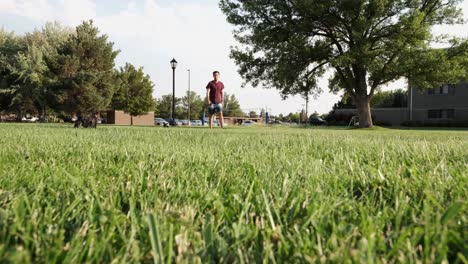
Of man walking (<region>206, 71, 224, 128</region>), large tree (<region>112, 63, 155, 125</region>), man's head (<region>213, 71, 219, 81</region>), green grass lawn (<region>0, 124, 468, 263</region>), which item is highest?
large tree (<region>112, 63, 155, 125</region>)

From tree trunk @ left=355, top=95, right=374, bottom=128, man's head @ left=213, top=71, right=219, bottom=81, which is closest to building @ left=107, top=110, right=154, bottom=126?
tree trunk @ left=355, top=95, right=374, bottom=128

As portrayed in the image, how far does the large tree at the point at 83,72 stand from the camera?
35.1m

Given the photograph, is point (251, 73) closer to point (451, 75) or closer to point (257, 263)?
point (451, 75)

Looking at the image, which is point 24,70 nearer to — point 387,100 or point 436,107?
point 436,107

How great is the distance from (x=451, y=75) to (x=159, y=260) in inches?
1216

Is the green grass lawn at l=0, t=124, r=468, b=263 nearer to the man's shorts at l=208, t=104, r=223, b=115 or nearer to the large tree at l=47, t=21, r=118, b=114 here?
the man's shorts at l=208, t=104, r=223, b=115

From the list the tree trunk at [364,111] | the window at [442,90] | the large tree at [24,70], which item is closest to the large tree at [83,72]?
the large tree at [24,70]

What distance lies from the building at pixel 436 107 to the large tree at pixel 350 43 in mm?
19367

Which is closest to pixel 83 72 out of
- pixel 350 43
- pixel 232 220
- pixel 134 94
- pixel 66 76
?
pixel 66 76

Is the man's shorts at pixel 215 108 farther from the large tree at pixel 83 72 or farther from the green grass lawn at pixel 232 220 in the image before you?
the large tree at pixel 83 72

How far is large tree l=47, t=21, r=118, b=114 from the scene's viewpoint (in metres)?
35.1

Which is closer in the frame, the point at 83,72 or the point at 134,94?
the point at 83,72

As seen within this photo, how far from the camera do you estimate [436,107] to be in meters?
49.3

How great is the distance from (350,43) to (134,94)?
3387 cm
